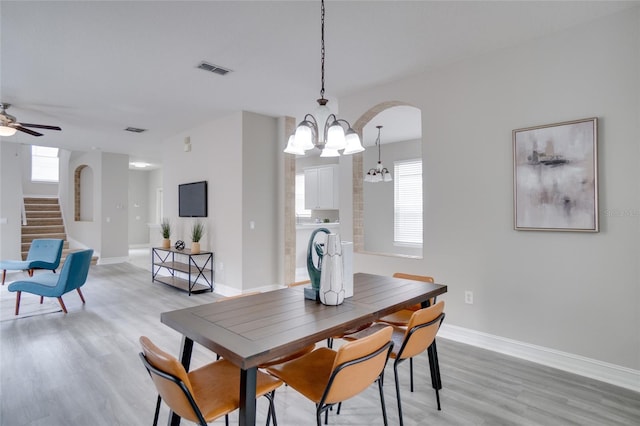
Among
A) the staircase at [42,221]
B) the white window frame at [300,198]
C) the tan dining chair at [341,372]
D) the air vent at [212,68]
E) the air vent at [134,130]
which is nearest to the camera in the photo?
the tan dining chair at [341,372]

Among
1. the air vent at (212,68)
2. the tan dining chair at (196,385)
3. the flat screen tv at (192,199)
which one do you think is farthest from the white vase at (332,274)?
the flat screen tv at (192,199)

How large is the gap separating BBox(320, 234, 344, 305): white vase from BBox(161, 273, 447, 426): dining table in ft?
0.17

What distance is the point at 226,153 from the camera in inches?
208

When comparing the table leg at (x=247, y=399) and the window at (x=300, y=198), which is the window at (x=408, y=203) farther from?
the table leg at (x=247, y=399)

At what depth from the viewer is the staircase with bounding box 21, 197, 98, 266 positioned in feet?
27.5

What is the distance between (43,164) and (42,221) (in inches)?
94.6

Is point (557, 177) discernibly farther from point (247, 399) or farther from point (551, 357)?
point (247, 399)

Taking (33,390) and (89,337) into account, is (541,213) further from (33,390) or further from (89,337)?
(89,337)

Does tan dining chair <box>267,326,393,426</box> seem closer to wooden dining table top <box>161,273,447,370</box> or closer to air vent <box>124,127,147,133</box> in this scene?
wooden dining table top <box>161,273,447,370</box>

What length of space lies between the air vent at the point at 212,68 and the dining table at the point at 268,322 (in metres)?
2.39

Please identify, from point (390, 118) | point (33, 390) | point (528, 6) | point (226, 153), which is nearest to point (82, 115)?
point (226, 153)

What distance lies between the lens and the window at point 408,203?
6.80 metres

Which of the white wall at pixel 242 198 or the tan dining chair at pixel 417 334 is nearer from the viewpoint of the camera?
the tan dining chair at pixel 417 334

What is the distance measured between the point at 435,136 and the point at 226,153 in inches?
125
